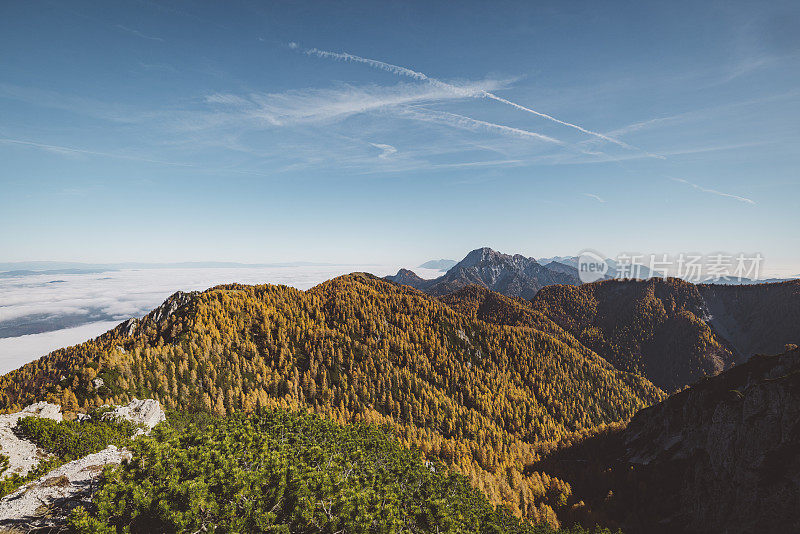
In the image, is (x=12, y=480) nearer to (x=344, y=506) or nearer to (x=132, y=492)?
(x=132, y=492)

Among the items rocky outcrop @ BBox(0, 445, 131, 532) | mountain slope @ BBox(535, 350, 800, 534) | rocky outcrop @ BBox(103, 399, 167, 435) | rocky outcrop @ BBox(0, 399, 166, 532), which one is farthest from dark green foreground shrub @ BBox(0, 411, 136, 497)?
mountain slope @ BBox(535, 350, 800, 534)

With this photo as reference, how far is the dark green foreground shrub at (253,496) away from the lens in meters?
35.2

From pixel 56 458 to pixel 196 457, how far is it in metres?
39.5

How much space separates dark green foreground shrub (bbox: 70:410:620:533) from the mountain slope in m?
70.0

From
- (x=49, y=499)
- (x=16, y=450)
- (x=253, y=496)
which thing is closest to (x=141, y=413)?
(x=16, y=450)

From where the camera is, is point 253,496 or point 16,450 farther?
point 16,450

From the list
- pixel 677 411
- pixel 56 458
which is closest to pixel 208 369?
pixel 56 458

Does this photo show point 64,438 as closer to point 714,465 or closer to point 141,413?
point 141,413

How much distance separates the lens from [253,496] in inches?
1658

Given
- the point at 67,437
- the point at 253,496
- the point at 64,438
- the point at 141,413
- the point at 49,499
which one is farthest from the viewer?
the point at 141,413

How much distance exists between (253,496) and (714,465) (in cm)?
14599

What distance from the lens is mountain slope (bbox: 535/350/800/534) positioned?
8825cm

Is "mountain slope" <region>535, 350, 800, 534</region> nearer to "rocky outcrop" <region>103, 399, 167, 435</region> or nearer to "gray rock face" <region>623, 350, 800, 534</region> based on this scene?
"gray rock face" <region>623, 350, 800, 534</region>

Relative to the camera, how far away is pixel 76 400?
141500 millimetres
